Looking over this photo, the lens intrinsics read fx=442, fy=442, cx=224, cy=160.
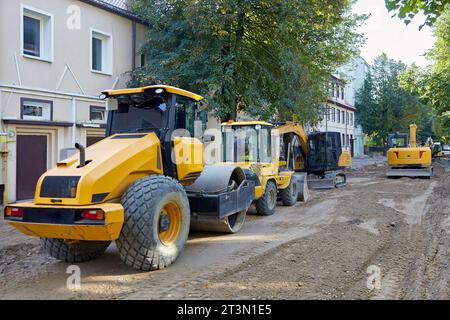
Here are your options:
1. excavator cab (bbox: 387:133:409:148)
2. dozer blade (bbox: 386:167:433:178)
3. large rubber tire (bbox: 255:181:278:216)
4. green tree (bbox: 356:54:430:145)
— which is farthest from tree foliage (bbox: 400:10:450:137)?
green tree (bbox: 356:54:430:145)

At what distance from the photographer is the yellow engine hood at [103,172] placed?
554cm

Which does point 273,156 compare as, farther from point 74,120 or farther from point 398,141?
point 398,141

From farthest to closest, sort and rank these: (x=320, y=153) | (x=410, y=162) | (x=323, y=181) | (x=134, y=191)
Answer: (x=410, y=162), (x=323, y=181), (x=320, y=153), (x=134, y=191)

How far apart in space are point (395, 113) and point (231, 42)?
37623 mm

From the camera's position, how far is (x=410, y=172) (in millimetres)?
22531

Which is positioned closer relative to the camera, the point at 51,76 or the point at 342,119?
the point at 51,76

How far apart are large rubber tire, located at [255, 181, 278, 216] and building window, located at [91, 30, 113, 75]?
→ 8017 millimetres

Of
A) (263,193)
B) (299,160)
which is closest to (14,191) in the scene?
(263,193)

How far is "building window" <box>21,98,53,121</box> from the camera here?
1291 cm

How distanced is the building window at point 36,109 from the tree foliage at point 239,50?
323cm

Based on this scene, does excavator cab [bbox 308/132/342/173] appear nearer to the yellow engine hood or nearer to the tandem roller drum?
the tandem roller drum

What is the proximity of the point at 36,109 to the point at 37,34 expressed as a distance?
7.78ft

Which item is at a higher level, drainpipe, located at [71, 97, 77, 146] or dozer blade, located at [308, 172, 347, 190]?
drainpipe, located at [71, 97, 77, 146]

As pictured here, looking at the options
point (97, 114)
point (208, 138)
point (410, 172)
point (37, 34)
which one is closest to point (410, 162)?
point (410, 172)
